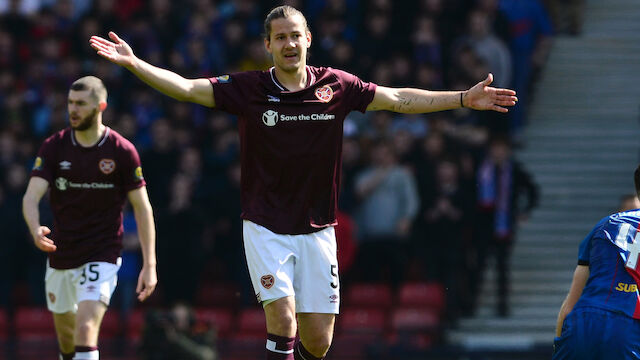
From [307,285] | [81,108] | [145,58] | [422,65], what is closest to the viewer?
[307,285]

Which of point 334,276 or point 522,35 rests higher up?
point 522,35

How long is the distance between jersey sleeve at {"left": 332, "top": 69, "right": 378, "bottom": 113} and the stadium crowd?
6.34 meters

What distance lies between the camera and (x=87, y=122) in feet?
30.5

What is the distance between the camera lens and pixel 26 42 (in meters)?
17.7

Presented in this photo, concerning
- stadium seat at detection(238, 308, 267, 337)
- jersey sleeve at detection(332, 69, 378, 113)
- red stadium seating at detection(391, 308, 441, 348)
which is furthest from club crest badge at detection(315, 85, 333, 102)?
stadium seat at detection(238, 308, 267, 337)

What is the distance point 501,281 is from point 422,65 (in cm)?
316

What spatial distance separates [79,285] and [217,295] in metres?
6.49

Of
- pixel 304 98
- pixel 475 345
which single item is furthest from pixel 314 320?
pixel 475 345

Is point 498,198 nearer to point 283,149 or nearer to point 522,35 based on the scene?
point 522,35

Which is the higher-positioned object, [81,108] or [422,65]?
[422,65]

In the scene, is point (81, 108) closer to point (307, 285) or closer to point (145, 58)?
point (307, 285)

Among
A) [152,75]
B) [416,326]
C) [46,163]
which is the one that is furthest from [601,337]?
[416,326]

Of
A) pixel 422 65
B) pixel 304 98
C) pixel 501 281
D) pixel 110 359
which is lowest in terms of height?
pixel 110 359

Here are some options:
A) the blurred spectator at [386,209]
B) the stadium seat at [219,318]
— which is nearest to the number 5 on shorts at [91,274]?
the blurred spectator at [386,209]
